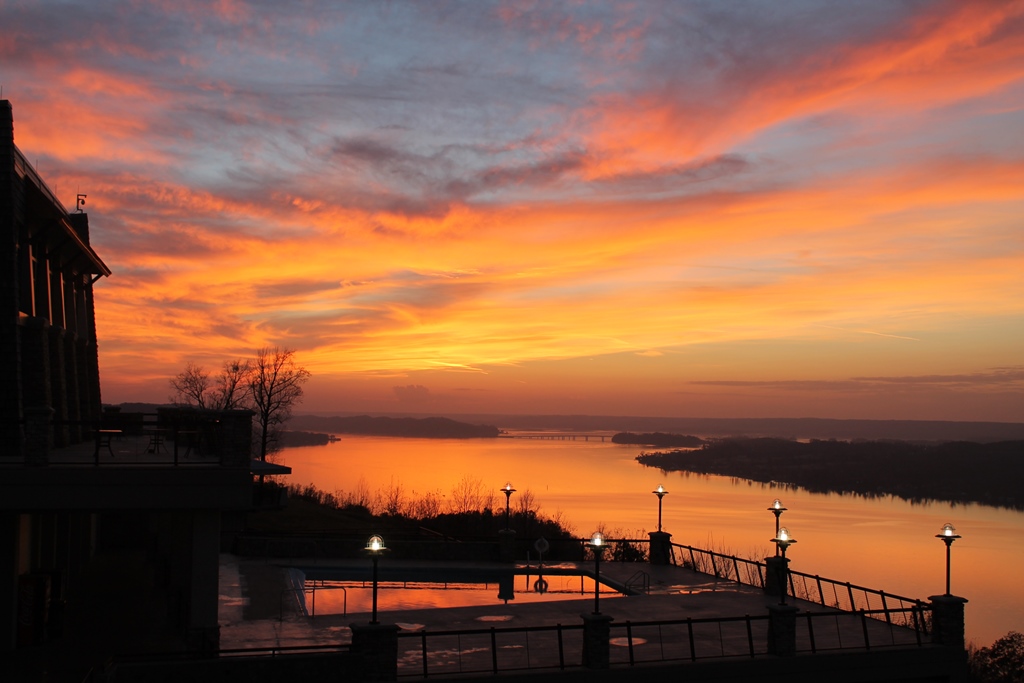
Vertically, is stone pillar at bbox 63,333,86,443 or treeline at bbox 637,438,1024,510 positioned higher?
stone pillar at bbox 63,333,86,443

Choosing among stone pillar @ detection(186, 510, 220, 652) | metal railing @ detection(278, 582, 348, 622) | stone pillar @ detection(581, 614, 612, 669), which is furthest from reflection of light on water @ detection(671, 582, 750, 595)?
stone pillar @ detection(186, 510, 220, 652)

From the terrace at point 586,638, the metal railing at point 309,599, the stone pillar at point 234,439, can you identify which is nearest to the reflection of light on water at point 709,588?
the terrace at point 586,638

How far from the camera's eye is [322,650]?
53.8 ft

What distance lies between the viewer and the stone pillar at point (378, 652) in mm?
15625

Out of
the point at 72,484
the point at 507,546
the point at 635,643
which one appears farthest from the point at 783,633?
the point at 72,484

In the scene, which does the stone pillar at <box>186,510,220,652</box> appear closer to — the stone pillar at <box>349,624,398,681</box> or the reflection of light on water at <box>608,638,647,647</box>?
the stone pillar at <box>349,624,398,681</box>

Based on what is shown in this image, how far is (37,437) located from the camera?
Answer: 1507 cm

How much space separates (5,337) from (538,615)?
545 inches

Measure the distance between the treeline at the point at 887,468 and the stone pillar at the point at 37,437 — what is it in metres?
104

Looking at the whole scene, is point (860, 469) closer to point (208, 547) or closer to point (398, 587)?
point (398, 587)

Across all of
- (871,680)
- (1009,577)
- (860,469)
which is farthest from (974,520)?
(871,680)

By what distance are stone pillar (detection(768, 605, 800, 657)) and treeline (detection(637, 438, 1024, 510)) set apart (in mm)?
93325

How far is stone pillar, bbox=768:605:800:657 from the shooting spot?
59.3 feet

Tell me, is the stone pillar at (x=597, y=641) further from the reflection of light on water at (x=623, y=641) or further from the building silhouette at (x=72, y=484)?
the building silhouette at (x=72, y=484)
